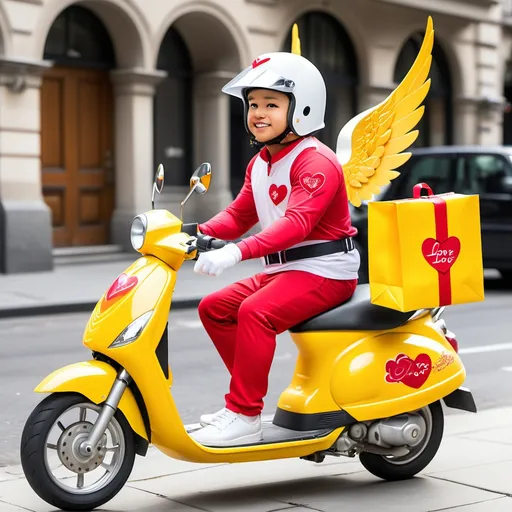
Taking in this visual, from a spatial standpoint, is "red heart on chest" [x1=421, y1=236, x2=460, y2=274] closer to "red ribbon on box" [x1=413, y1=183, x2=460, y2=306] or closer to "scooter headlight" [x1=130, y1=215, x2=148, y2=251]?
"red ribbon on box" [x1=413, y1=183, x2=460, y2=306]

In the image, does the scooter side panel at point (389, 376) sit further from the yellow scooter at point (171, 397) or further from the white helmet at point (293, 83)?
the white helmet at point (293, 83)

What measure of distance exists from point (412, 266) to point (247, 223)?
0.77 meters

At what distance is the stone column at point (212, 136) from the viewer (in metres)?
18.3

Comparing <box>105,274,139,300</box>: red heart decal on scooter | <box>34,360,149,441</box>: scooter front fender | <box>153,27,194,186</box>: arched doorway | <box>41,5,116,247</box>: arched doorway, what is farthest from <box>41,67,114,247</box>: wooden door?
<box>34,360,149,441</box>: scooter front fender

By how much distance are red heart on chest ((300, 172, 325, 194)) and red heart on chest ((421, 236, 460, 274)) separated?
461mm

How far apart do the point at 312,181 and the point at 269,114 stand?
31 centimetres

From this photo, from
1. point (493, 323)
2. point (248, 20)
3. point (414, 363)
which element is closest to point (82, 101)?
point (248, 20)

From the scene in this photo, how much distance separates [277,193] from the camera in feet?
15.8

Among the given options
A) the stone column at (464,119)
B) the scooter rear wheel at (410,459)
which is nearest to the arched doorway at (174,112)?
the stone column at (464,119)

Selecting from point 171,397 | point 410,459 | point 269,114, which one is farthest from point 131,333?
point 410,459

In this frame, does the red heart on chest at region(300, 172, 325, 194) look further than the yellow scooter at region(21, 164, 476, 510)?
Yes

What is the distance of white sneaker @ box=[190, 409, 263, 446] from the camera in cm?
459

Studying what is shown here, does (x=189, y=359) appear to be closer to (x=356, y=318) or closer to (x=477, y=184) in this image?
(x=356, y=318)

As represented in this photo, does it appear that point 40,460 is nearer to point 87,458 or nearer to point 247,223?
point 87,458
